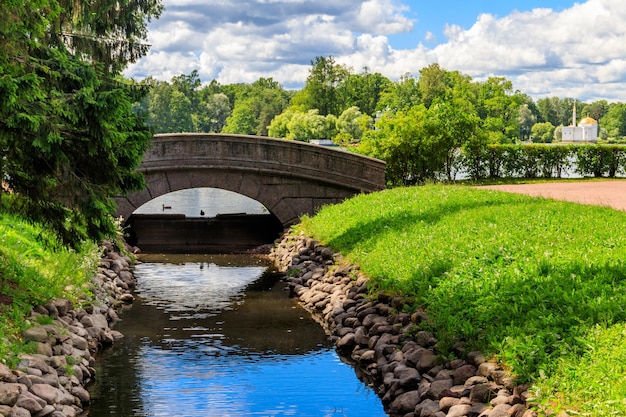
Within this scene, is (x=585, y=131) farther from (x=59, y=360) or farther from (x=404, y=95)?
(x=59, y=360)

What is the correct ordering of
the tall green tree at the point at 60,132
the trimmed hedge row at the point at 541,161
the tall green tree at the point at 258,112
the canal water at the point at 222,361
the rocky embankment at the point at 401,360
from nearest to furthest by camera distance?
the rocky embankment at the point at 401,360 < the tall green tree at the point at 60,132 < the canal water at the point at 222,361 < the trimmed hedge row at the point at 541,161 < the tall green tree at the point at 258,112

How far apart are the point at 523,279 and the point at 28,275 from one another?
23.1 ft

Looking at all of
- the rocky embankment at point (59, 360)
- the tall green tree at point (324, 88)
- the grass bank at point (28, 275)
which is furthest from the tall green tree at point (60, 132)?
the tall green tree at point (324, 88)

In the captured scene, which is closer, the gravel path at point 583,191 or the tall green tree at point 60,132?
the tall green tree at point 60,132

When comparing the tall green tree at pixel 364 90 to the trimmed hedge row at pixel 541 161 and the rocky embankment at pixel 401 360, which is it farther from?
the rocky embankment at pixel 401 360

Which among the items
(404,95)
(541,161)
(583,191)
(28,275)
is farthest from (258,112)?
(28,275)

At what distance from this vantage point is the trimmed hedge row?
34.1 m

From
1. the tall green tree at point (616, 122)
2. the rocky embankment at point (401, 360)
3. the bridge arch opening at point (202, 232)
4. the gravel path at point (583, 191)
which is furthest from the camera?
the tall green tree at point (616, 122)

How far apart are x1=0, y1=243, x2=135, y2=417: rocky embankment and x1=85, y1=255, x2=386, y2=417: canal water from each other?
0.26 m

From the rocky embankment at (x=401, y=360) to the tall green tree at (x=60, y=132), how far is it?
12.8 ft

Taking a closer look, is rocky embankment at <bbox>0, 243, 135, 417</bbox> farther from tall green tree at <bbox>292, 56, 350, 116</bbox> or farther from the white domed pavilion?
the white domed pavilion

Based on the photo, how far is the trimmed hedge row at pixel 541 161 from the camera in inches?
1342

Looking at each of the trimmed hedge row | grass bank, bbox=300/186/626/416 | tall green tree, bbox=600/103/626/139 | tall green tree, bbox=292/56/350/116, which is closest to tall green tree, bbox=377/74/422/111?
tall green tree, bbox=292/56/350/116

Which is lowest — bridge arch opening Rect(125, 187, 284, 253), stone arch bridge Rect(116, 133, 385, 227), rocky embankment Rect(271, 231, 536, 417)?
rocky embankment Rect(271, 231, 536, 417)
